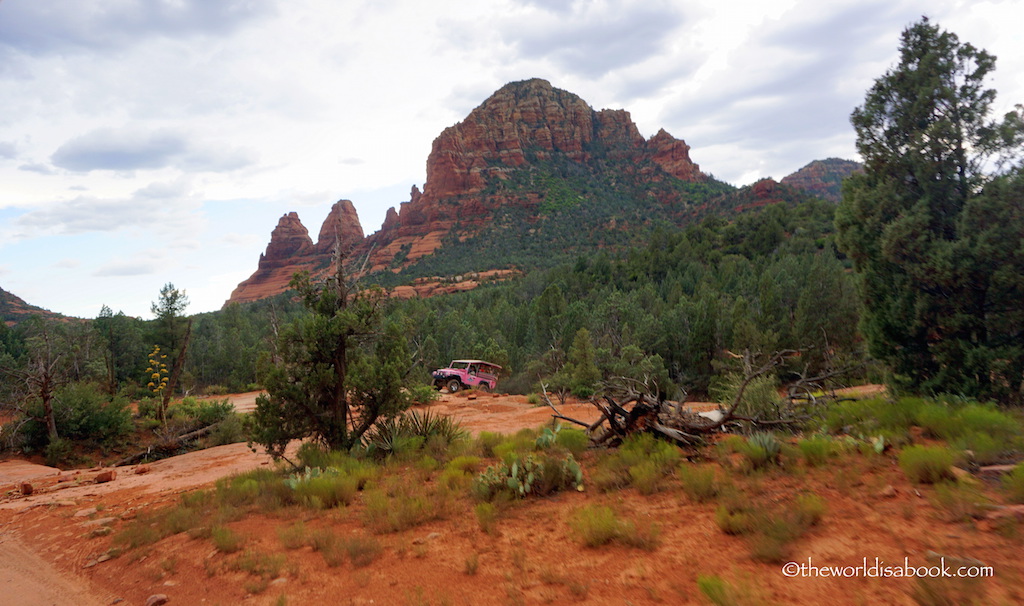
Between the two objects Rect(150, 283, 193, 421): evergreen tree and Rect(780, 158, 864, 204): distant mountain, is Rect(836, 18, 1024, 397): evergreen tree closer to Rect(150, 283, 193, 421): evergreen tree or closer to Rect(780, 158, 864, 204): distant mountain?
Rect(150, 283, 193, 421): evergreen tree

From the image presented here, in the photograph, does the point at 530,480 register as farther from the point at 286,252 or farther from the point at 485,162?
the point at 286,252

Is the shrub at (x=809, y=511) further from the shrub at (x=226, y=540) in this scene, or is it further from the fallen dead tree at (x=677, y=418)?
the shrub at (x=226, y=540)

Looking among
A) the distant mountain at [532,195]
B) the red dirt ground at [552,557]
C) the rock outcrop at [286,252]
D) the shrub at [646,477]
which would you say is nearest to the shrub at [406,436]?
the red dirt ground at [552,557]

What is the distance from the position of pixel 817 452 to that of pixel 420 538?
Answer: 447 cm

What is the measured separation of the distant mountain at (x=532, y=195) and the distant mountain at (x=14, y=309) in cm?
4684

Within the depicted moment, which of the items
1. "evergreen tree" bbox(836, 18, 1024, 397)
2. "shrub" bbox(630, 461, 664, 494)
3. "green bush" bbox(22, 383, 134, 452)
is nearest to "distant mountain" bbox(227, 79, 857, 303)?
"green bush" bbox(22, 383, 134, 452)

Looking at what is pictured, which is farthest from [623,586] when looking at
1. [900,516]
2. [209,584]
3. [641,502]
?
[209,584]

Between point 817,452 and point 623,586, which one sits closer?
point 623,586

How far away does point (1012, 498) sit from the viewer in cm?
371

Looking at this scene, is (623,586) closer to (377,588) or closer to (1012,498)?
(377,588)

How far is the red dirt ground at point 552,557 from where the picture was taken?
3.28 meters

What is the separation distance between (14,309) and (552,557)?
343 ft

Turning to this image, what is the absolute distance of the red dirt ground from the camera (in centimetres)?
328

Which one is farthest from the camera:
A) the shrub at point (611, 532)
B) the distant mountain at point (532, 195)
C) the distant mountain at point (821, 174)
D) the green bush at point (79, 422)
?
the distant mountain at point (821, 174)
